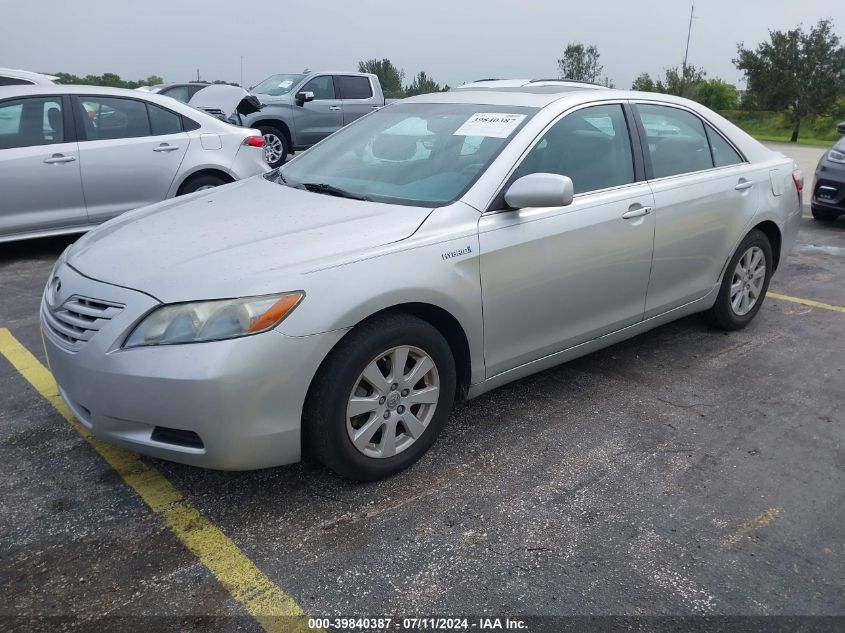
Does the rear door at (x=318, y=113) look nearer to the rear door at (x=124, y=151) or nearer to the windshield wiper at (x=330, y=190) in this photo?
the rear door at (x=124, y=151)

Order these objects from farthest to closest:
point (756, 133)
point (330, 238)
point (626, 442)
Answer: point (756, 133) → point (626, 442) → point (330, 238)

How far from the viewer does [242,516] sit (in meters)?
2.81

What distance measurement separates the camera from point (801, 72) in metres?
35.1

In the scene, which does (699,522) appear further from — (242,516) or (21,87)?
(21,87)

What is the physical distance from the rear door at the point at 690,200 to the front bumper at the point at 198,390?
2.16 m

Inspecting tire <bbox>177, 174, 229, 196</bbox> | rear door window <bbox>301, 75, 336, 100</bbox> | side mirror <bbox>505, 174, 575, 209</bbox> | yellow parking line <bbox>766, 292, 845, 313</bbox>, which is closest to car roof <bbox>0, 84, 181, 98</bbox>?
tire <bbox>177, 174, 229, 196</bbox>

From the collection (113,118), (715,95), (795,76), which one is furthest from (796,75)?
(113,118)

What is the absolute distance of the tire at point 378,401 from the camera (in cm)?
273

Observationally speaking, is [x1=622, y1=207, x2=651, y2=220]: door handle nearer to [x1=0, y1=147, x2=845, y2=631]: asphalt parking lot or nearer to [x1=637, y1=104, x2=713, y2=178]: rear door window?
[x1=637, y1=104, x2=713, y2=178]: rear door window

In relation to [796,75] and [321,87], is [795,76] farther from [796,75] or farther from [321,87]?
[321,87]

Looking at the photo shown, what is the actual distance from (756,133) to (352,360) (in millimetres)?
39242

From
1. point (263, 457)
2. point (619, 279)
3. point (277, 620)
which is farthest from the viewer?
point (619, 279)

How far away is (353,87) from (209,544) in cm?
1349

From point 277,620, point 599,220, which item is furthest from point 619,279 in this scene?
point 277,620
